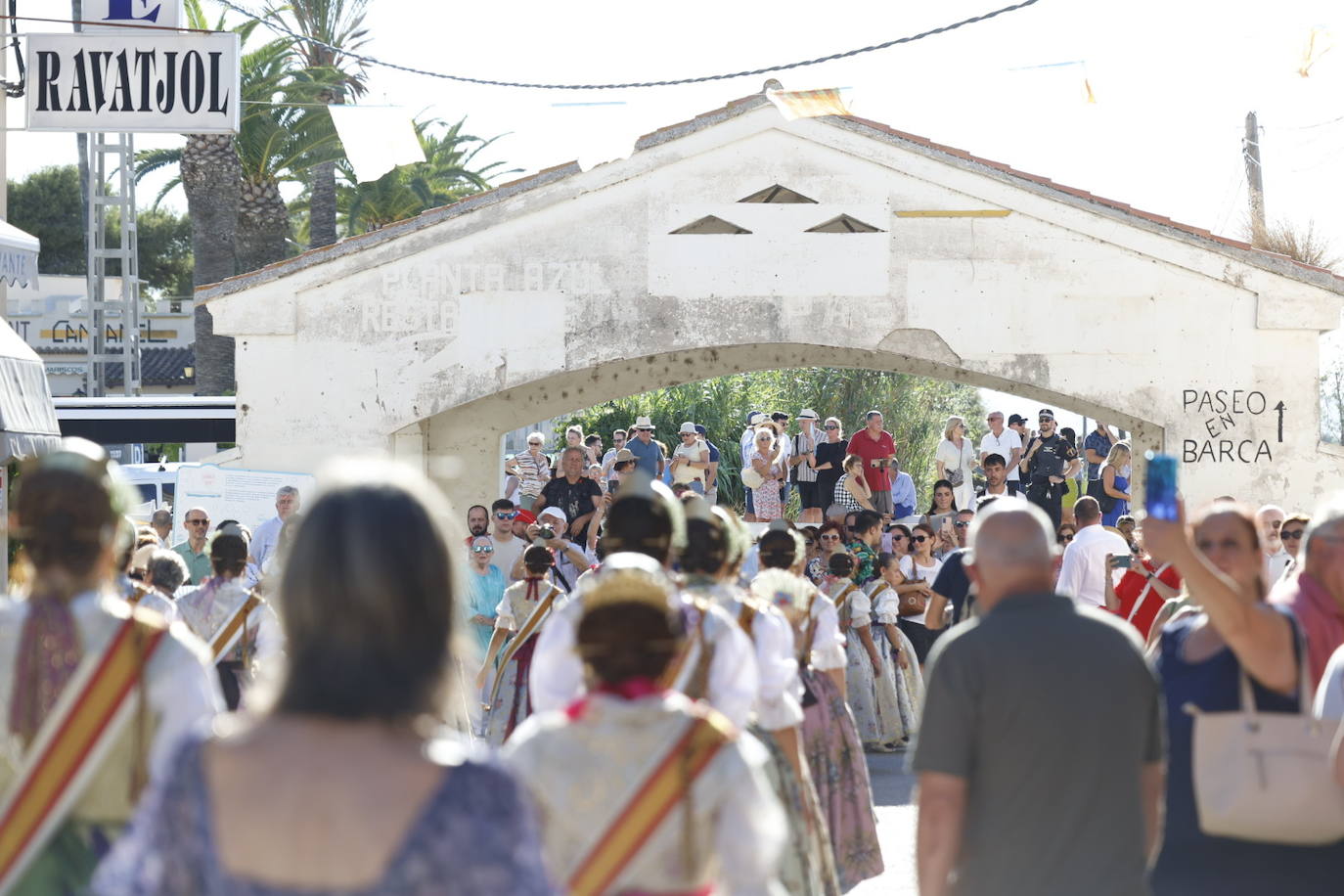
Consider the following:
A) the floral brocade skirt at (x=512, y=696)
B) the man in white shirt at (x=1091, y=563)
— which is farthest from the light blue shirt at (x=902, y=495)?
the floral brocade skirt at (x=512, y=696)

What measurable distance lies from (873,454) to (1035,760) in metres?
14.6

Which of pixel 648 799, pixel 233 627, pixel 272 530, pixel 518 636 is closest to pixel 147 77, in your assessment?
pixel 272 530

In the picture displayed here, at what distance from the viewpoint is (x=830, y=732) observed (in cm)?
862

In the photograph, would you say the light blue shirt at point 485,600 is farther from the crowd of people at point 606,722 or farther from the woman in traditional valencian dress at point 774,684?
the woman in traditional valencian dress at point 774,684

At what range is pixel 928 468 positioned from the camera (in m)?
41.0

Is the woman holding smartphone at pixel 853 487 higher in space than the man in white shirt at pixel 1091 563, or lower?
higher

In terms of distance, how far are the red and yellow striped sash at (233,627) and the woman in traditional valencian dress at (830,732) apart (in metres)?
2.39

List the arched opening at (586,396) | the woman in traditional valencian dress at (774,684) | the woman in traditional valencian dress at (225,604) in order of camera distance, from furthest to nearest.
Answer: the arched opening at (586,396) → the woman in traditional valencian dress at (225,604) → the woman in traditional valencian dress at (774,684)

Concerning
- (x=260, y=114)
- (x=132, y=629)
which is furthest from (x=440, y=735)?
(x=260, y=114)

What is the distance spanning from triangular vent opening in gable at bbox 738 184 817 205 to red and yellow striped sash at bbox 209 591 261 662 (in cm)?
970

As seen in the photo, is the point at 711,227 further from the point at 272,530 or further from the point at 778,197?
the point at 272,530

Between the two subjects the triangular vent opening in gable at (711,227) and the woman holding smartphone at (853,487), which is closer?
the triangular vent opening in gable at (711,227)

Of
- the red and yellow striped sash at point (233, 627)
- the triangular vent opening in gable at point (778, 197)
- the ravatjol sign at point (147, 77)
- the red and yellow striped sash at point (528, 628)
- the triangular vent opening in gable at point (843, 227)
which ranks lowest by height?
the red and yellow striped sash at point (528, 628)

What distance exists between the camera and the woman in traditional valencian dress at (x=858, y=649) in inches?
491
